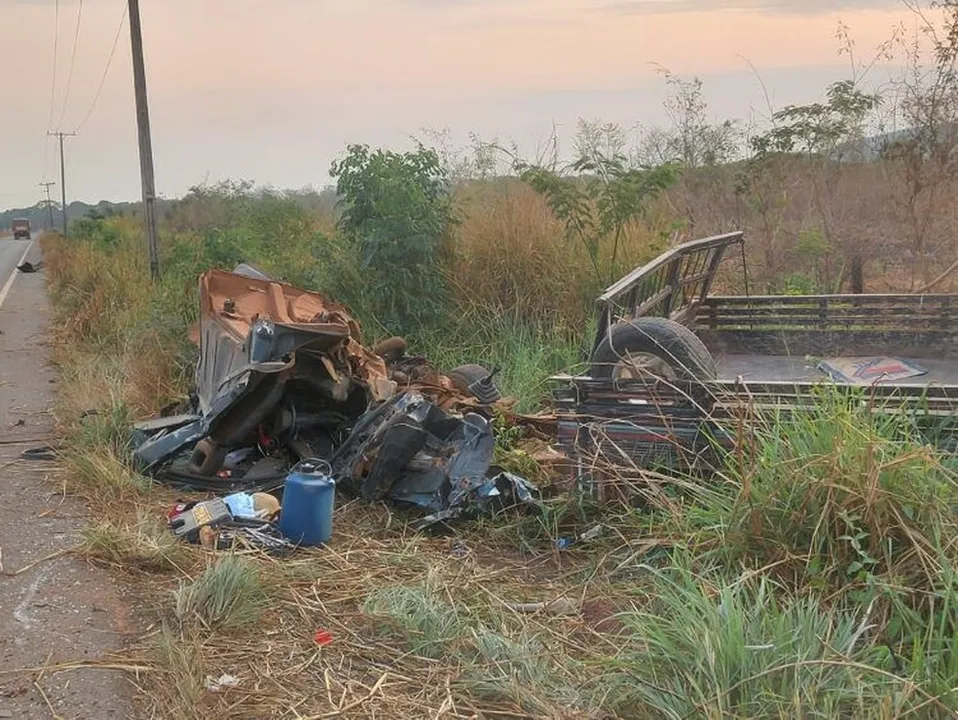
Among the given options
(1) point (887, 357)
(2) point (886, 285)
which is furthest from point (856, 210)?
(1) point (887, 357)

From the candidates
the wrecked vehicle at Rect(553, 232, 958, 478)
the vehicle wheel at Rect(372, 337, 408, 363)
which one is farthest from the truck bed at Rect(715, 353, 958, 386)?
the vehicle wheel at Rect(372, 337, 408, 363)

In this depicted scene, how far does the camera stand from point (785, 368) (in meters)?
6.25

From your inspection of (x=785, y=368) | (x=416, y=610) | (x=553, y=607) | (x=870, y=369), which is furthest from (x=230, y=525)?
(x=870, y=369)

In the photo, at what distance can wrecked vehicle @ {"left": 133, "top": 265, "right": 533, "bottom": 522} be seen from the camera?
553 centimetres

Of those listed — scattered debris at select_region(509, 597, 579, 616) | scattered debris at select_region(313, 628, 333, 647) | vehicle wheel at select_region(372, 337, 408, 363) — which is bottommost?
scattered debris at select_region(313, 628, 333, 647)

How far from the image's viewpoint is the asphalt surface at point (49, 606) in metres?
3.46

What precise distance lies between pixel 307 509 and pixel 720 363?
10.3 ft

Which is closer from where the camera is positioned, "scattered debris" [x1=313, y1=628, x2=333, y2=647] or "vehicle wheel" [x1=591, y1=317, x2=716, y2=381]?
"scattered debris" [x1=313, y1=628, x2=333, y2=647]

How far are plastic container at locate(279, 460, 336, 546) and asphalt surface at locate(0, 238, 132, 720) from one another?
936mm

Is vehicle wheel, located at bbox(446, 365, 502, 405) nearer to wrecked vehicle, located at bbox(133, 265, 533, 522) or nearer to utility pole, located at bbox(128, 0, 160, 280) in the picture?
wrecked vehicle, located at bbox(133, 265, 533, 522)

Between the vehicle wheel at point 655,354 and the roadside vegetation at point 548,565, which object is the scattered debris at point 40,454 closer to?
the roadside vegetation at point 548,565

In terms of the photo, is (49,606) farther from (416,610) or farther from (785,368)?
(785,368)

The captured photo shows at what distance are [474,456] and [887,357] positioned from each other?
9.19 feet

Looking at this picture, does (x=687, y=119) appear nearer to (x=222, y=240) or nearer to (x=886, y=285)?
(x=886, y=285)
